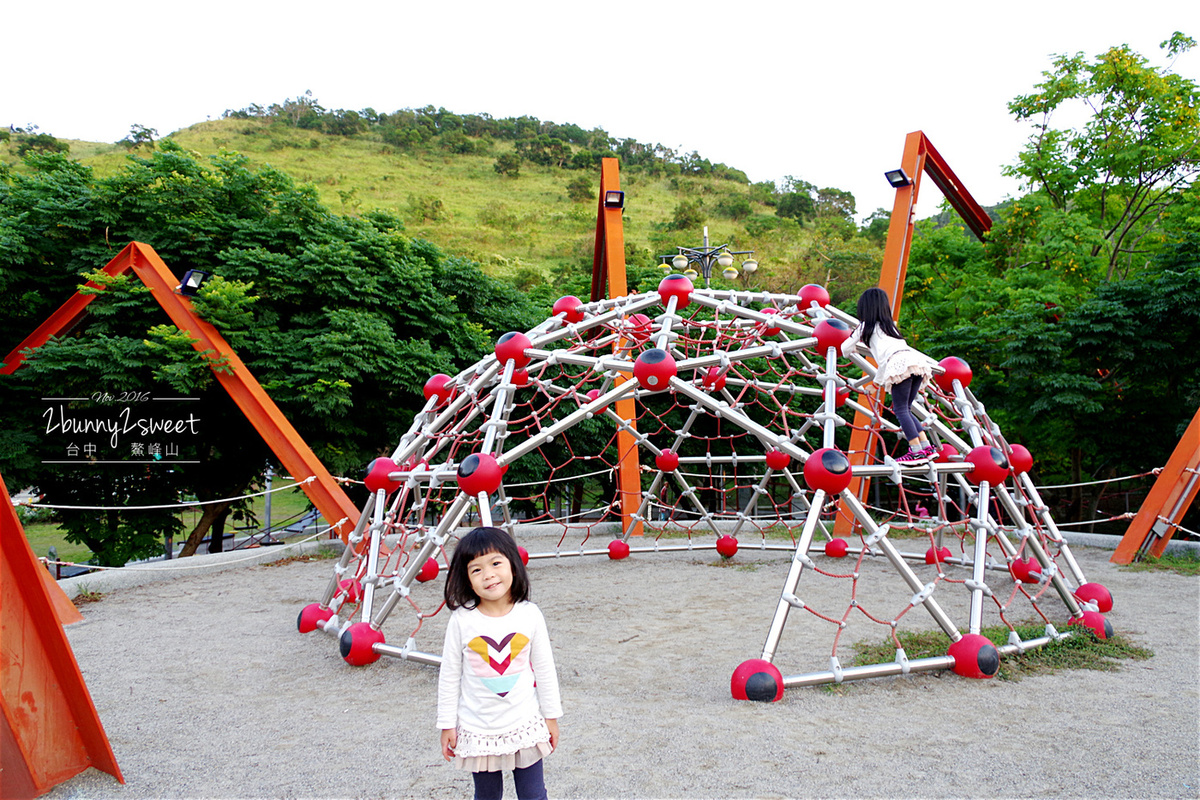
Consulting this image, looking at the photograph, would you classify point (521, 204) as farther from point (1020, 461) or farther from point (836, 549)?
point (1020, 461)

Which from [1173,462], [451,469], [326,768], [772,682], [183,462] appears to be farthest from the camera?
[183,462]

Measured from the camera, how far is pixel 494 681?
2158mm

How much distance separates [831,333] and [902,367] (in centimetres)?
83

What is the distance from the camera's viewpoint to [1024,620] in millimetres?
5426

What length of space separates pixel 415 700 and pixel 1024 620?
4.65 meters

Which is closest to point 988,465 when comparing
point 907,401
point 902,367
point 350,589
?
point 907,401

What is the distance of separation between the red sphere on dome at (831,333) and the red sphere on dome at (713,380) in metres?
1.67

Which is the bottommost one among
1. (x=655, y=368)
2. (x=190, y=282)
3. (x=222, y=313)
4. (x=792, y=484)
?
(x=792, y=484)

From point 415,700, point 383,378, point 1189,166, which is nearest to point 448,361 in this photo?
point 383,378

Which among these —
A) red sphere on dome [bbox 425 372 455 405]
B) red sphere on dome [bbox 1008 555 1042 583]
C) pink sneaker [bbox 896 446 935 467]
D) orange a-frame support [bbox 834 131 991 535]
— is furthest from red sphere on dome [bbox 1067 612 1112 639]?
red sphere on dome [bbox 425 372 455 405]

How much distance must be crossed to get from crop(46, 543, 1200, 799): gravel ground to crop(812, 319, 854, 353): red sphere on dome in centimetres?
223

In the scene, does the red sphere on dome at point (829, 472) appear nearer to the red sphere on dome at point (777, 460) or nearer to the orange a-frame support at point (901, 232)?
the red sphere on dome at point (777, 460)

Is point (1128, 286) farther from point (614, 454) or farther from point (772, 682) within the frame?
point (772, 682)

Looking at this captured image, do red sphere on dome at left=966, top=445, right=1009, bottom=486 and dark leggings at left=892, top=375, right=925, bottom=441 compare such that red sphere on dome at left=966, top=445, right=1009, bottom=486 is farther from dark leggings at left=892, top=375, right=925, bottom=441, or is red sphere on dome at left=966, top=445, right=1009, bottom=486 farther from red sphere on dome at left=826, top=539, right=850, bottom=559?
red sphere on dome at left=826, top=539, right=850, bottom=559
